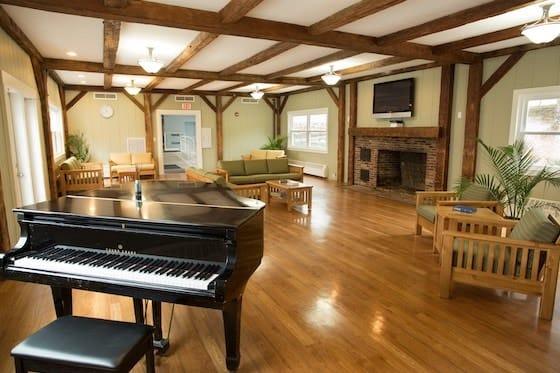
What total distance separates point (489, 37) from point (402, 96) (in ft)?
8.54

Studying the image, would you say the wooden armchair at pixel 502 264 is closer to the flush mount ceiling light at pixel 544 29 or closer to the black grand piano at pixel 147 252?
the black grand piano at pixel 147 252

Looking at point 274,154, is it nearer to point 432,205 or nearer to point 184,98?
point 184,98

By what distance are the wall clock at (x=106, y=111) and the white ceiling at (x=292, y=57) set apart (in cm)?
505

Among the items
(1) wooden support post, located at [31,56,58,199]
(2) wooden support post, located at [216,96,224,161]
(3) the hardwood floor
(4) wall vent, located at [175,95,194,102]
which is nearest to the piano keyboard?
(3) the hardwood floor

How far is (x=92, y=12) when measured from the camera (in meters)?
3.12

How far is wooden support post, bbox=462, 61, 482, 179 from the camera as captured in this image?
5.81 m

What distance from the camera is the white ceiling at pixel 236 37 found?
3.51 m

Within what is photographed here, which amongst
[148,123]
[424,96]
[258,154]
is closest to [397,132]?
[424,96]

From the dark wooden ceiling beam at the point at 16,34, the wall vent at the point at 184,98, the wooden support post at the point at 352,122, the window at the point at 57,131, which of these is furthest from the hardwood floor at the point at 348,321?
the wall vent at the point at 184,98

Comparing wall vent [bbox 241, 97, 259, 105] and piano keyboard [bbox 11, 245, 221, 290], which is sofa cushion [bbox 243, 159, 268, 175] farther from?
piano keyboard [bbox 11, 245, 221, 290]

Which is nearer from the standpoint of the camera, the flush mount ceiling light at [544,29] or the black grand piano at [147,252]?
the black grand piano at [147,252]

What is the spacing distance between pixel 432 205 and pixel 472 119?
215cm

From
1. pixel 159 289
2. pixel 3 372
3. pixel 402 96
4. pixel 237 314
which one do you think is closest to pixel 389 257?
pixel 237 314

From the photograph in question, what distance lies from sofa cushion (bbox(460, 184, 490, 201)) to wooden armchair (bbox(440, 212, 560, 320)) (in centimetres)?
149
